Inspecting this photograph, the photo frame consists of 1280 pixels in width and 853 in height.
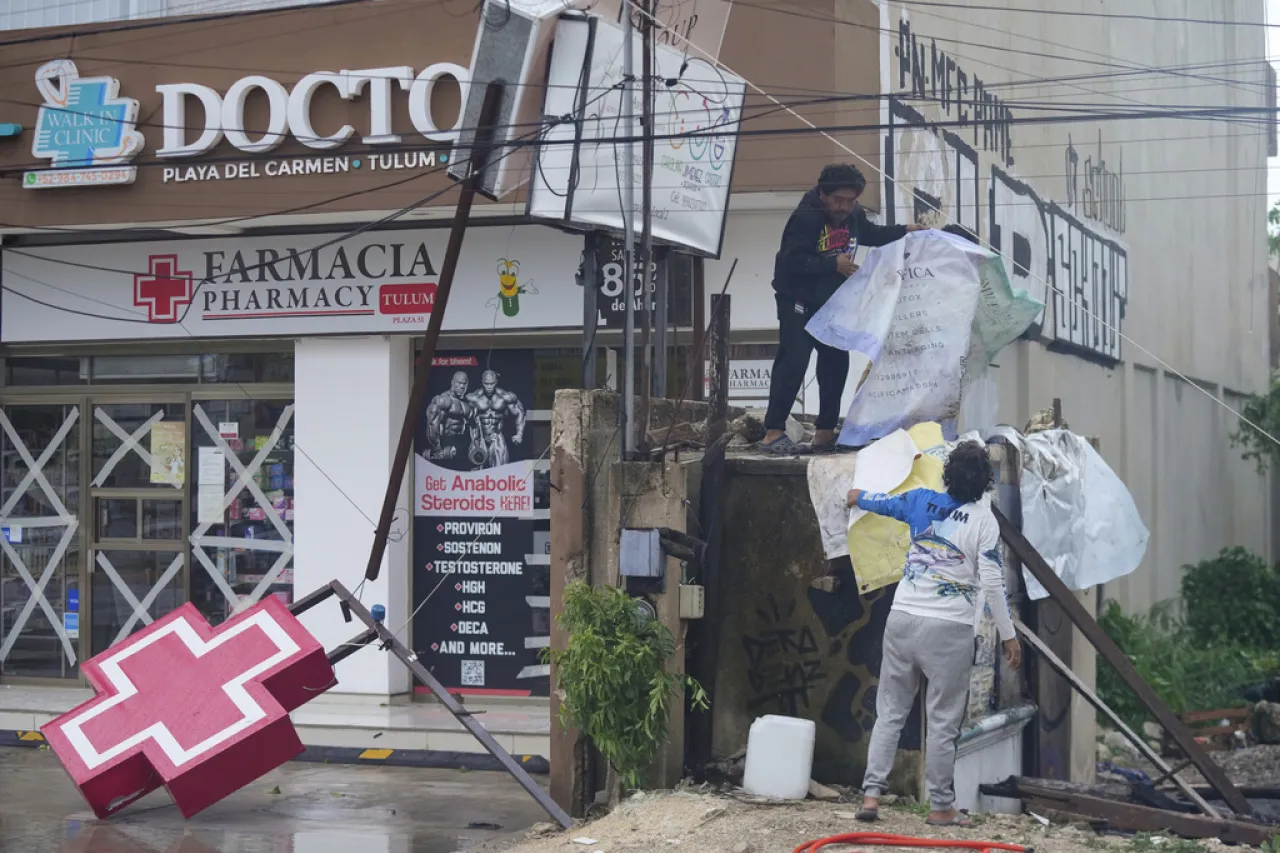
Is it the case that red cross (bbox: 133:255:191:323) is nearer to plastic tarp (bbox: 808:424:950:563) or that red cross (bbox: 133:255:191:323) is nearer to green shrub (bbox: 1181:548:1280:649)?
plastic tarp (bbox: 808:424:950:563)

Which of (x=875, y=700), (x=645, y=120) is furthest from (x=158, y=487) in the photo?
(x=875, y=700)

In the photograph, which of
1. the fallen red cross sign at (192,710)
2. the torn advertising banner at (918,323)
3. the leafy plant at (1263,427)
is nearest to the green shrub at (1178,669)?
the torn advertising banner at (918,323)

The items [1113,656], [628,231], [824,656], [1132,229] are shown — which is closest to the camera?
[824,656]

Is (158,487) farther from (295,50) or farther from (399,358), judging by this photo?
(295,50)

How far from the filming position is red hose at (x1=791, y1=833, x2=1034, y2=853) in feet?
20.7

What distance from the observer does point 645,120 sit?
8.35 meters

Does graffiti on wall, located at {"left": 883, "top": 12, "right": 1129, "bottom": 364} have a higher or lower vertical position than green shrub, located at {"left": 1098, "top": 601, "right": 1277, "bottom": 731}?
higher

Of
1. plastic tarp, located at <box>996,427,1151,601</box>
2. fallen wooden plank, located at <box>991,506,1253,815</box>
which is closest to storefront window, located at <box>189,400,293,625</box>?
plastic tarp, located at <box>996,427,1151,601</box>

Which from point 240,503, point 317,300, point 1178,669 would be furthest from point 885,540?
point 1178,669

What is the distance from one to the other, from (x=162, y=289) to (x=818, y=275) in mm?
6804

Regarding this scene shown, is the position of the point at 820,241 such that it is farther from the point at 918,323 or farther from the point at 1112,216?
the point at 1112,216

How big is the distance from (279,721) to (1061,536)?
4.76 m

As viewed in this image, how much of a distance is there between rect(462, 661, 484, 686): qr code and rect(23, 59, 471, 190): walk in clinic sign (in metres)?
4.37

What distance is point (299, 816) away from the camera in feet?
29.6
